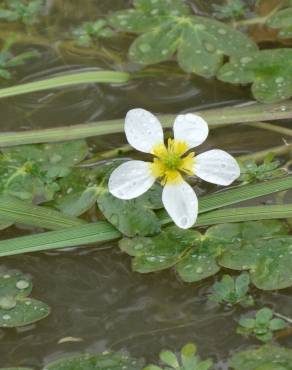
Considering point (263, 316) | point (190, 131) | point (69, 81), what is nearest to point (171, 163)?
point (190, 131)

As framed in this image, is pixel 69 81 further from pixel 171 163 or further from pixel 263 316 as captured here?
pixel 263 316

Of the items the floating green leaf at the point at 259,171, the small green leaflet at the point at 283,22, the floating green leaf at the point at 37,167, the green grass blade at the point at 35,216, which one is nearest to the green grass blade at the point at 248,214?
the floating green leaf at the point at 259,171

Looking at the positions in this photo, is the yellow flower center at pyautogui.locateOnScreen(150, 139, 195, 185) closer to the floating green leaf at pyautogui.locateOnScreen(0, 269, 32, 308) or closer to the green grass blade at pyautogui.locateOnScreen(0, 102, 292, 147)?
the green grass blade at pyautogui.locateOnScreen(0, 102, 292, 147)

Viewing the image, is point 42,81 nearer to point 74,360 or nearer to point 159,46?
point 159,46

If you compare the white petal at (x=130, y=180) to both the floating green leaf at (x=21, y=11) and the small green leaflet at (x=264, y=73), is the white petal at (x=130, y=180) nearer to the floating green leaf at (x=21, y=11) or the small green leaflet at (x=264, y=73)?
the small green leaflet at (x=264, y=73)

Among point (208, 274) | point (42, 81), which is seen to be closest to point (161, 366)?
point (208, 274)

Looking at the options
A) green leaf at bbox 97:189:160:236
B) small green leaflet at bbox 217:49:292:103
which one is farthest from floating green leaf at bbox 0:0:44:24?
green leaf at bbox 97:189:160:236
